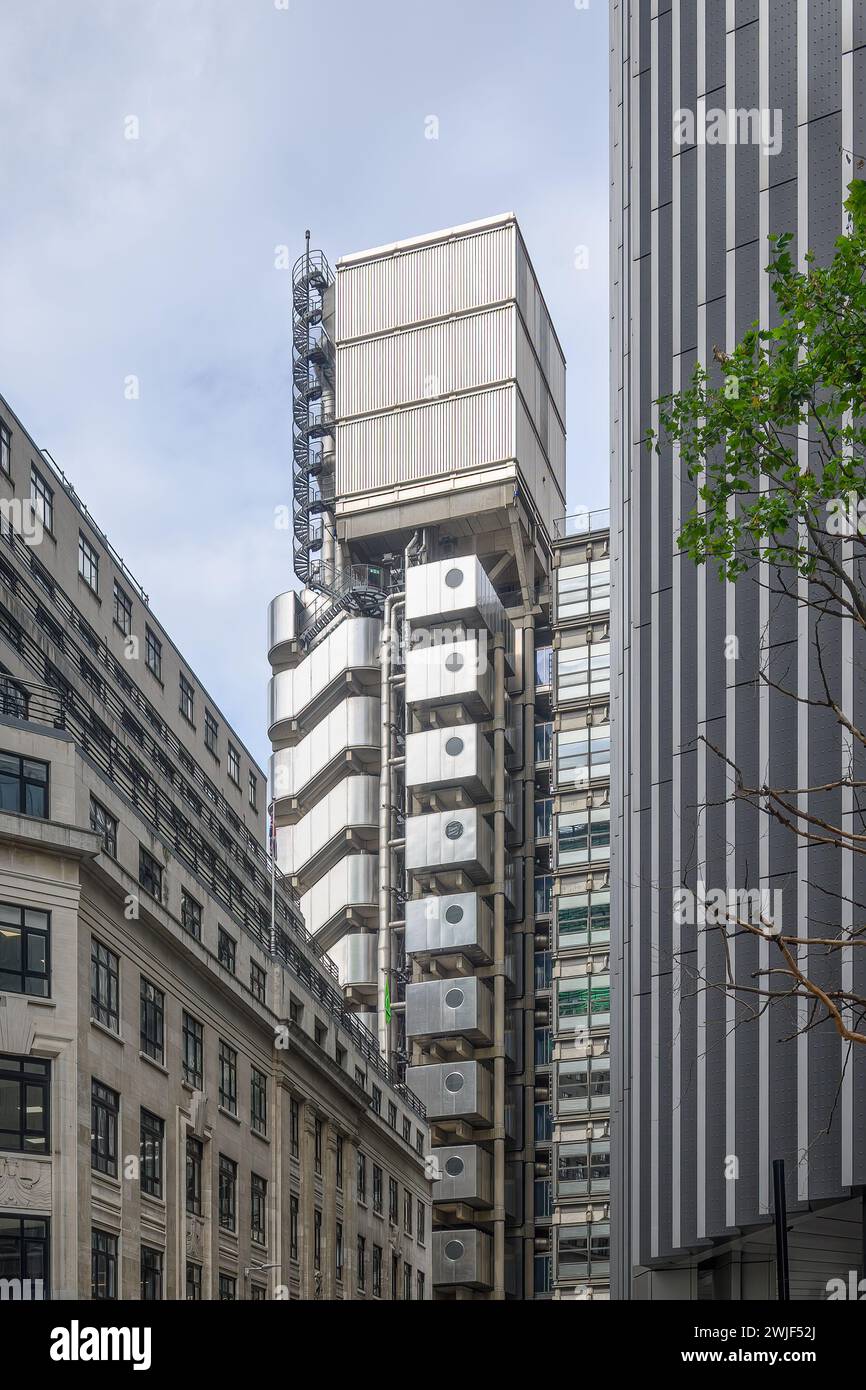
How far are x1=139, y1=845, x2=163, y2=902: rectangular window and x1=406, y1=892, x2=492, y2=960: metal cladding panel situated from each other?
50033mm

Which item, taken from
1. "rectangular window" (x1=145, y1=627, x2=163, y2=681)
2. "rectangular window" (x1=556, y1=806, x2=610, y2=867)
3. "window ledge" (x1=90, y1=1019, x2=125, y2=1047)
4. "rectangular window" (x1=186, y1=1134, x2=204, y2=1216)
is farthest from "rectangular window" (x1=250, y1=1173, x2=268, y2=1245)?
"rectangular window" (x1=556, y1=806, x2=610, y2=867)

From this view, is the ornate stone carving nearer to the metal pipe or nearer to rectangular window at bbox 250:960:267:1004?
rectangular window at bbox 250:960:267:1004

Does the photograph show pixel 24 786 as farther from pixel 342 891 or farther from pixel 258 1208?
pixel 342 891

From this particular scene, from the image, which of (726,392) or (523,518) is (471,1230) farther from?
(726,392)

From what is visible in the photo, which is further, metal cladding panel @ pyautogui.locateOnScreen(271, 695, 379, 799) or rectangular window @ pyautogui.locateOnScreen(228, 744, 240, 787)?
metal cladding panel @ pyautogui.locateOnScreen(271, 695, 379, 799)

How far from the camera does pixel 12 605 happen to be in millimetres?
59219

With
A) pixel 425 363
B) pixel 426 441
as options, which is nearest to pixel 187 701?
pixel 426 441

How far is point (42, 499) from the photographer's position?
2606 inches

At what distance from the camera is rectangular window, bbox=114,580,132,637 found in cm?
7481

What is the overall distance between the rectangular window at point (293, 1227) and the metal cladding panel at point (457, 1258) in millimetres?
33950

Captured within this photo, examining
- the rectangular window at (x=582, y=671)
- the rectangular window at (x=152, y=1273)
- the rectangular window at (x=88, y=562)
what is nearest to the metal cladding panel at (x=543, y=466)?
the rectangular window at (x=582, y=671)

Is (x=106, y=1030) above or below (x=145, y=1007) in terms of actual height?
below

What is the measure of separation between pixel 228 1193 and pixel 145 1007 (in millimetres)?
10592
